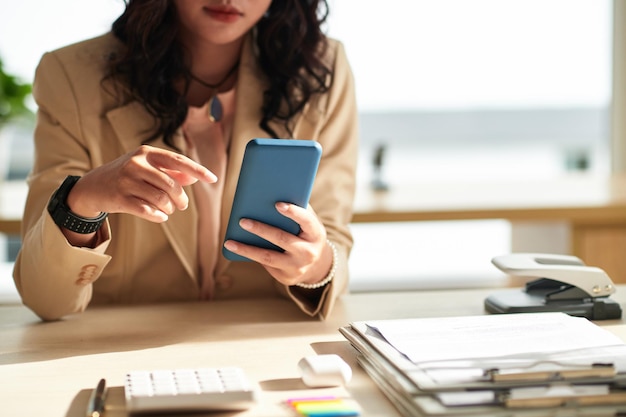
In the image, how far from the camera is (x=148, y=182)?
1.29 m

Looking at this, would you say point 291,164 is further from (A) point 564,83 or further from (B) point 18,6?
(A) point 564,83

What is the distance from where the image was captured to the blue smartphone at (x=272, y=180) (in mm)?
1260

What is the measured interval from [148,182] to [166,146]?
46 centimetres

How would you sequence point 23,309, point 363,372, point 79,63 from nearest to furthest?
point 363,372, point 23,309, point 79,63

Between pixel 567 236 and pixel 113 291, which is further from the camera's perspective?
pixel 567 236

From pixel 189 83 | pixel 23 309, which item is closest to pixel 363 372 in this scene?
pixel 23 309

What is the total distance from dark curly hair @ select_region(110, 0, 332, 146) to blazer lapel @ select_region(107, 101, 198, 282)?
0.02 m

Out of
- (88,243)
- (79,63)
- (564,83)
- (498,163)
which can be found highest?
(79,63)

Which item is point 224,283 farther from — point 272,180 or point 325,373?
point 325,373

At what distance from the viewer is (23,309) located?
1641 millimetres

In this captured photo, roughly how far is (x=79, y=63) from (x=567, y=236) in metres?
1.75

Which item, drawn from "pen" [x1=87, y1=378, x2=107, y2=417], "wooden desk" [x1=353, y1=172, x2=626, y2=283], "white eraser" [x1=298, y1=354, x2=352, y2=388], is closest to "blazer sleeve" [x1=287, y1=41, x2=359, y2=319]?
"white eraser" [x1=298, y1=354, x2=352, y2=388]

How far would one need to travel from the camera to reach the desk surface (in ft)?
3.55

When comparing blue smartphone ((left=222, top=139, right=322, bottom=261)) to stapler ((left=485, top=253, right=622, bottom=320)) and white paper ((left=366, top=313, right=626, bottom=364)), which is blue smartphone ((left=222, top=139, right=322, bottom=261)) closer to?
white paper ((left=366, top=313, right=626, bottom=364))
